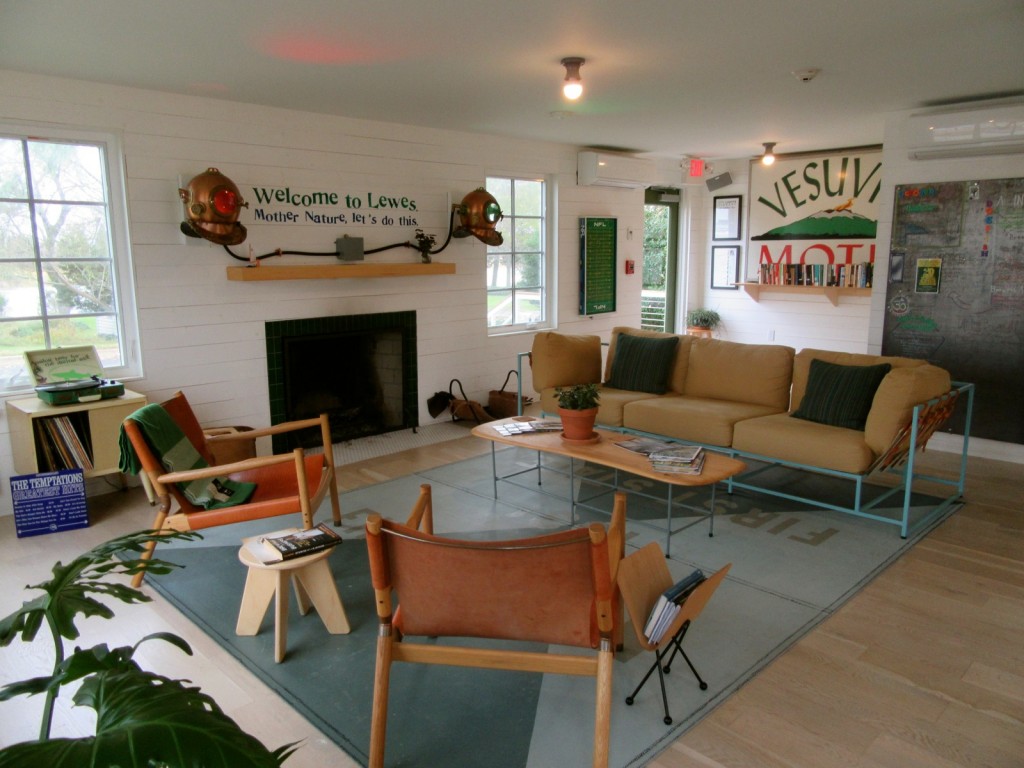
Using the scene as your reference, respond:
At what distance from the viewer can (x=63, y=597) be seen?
129 cm

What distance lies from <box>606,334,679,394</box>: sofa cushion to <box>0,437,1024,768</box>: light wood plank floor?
201 cm

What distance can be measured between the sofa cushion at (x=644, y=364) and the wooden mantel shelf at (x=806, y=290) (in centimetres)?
314

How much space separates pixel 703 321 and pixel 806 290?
1.18 metres

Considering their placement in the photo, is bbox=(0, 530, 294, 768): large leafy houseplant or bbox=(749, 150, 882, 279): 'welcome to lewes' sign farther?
bbox=(749, 150, 882, 279): 'welcome to lewes' sign

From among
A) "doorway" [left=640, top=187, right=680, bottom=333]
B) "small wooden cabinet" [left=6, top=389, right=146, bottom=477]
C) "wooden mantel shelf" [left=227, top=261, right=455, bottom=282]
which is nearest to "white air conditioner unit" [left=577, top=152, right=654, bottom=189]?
"doorway" [left=640, top=187, right=680, bottom=333]

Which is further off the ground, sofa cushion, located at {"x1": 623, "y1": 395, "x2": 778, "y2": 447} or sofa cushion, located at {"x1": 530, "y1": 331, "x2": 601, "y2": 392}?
sofa cushion, located at {"x1": 530, "y1": 331, "x2": 601, "y2": 392}

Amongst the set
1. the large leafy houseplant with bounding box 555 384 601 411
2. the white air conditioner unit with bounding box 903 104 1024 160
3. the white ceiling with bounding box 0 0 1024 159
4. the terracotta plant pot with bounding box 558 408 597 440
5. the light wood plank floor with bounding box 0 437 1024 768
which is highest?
the white ceiling with bounding box 0 0 1024 159

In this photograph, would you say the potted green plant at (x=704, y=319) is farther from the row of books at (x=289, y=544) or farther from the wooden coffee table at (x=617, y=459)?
the row of books at (x=289, y=544)

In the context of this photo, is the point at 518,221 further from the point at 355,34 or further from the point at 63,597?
the point at 63,597

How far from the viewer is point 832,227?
7.54 metres

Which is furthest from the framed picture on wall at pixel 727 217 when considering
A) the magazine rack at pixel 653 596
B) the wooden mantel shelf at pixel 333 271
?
the magazine rack at pixel 653 596

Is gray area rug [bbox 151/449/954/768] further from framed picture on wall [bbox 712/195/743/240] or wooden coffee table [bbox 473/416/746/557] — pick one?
framed picture on wall [bbox 712/195/743/240]

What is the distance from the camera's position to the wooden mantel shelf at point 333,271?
4.77m

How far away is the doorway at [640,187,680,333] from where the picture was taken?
8469 mm
